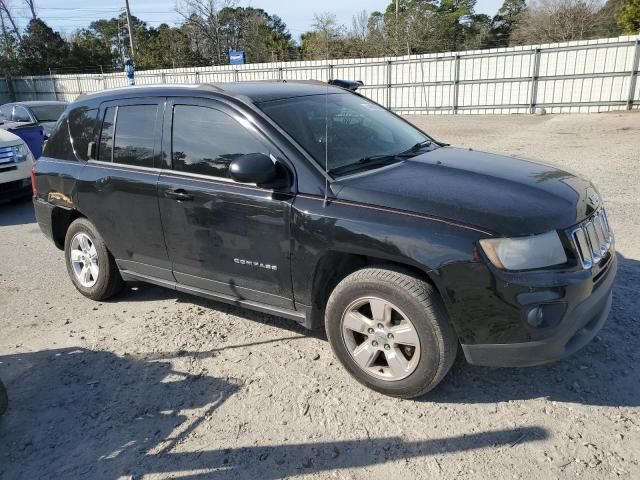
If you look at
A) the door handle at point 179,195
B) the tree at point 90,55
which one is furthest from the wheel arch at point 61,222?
the tree at point 90,55

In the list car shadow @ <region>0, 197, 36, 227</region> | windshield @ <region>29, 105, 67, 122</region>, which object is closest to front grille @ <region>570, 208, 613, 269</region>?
car shadow @ <region>0, 197, 36, 227</region>

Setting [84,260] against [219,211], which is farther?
[84,260]

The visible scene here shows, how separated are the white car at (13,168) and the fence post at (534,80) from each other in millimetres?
17267

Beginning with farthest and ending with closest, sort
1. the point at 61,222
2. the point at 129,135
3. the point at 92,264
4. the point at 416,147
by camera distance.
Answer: the point at 61,222 → the point at 92,264 → the point at 129,135 → the point at 416,147

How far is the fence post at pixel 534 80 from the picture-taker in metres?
19.0

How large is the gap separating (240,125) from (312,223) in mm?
906

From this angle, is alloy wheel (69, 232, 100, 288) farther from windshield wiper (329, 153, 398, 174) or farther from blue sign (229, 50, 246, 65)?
blue sign (229, 50, 246, 65)

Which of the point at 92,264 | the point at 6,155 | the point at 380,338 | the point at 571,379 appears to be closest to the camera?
the point at 380,338

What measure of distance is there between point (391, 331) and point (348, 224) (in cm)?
67

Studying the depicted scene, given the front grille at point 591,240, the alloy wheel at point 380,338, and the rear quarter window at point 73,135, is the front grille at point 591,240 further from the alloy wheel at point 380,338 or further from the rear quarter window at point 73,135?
the rear quarter window at point 73,135

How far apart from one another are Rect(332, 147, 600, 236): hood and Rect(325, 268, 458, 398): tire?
1.41 ft

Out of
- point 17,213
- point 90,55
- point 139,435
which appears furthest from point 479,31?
point 139,435

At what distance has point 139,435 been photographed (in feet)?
9.49

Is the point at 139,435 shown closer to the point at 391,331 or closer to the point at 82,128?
the point at 391,331
